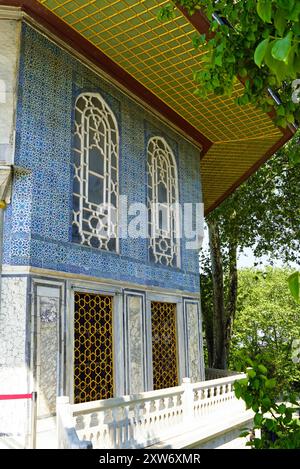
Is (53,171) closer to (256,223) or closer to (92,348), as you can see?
(92,348)

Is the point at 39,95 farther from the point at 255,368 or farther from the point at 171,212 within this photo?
the point at 255,368

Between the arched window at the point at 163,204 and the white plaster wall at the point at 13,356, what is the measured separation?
2.90 meters

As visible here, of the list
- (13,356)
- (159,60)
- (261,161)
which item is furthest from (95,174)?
(261,161)

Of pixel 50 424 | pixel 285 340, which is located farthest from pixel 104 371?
pixel 285 340

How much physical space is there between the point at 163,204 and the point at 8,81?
11.5 feet

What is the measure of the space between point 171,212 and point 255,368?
635cm

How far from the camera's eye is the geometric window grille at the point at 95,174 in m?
6.23

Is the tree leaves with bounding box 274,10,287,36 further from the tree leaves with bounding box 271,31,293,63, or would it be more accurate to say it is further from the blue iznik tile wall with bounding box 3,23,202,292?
the blue iznik tile wall with bounding box 3,23,202,292

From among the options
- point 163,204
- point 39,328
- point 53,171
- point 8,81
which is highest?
point 8,81

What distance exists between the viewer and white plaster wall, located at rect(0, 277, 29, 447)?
474 cm

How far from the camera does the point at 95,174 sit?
6586mm

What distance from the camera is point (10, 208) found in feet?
17.5

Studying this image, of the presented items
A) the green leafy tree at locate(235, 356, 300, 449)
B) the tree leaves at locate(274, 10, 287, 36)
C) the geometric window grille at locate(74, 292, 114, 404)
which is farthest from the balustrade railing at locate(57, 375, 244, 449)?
the tree leaves at locate(274, 10, 287, 36)
